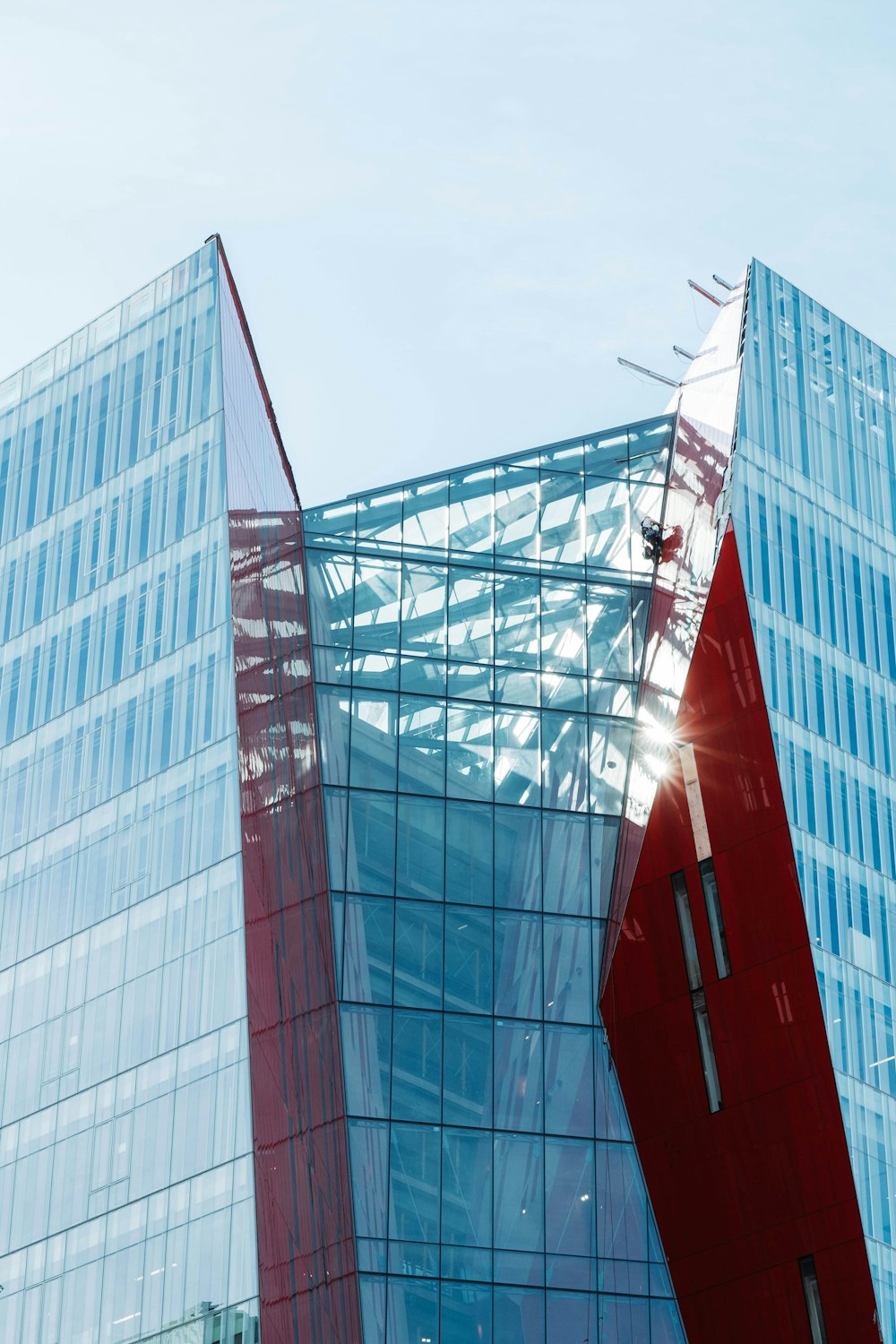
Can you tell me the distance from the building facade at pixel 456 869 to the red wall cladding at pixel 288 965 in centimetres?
18

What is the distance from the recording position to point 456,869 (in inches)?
2505

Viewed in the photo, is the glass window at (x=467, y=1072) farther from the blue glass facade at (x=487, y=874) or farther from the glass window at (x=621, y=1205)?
the glass window at (x=621, y=1205)

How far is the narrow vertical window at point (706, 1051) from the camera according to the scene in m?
59.4

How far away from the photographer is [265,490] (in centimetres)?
6606

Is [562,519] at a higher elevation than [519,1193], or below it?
higher

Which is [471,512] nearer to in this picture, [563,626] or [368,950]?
[563,626]

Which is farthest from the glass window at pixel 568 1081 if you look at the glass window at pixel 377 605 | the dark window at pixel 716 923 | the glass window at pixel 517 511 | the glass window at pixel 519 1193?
the glass window at pixel 517 511

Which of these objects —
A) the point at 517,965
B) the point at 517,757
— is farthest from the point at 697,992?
the point at 517,757

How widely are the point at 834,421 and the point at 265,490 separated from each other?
17.9m

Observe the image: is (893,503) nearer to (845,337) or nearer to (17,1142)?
(845,337)

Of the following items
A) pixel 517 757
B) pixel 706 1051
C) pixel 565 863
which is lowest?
pixel 706 1051

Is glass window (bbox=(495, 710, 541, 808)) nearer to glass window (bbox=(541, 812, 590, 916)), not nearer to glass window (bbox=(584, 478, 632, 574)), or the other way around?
glass window (bbox=(541, 812, 590, 916))

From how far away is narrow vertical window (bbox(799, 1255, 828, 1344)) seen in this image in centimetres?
5694

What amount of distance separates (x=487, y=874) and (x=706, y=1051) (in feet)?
28.0
